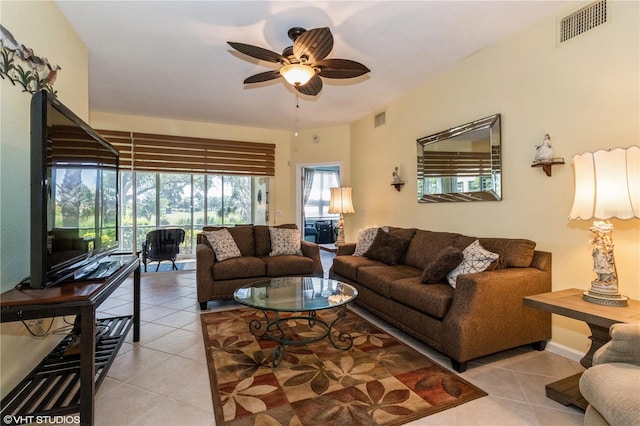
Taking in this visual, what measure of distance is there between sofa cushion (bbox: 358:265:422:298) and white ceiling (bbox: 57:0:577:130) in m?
2.23

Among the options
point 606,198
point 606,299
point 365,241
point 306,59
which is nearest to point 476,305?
point 606,299

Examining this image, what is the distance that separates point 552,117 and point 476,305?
1.70 metres

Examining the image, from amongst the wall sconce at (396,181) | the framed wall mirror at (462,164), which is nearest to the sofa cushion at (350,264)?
the framed wall mirror at (462,164)

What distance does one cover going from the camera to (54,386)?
1620 millimetres

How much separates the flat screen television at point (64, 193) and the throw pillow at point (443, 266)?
8.33 ft

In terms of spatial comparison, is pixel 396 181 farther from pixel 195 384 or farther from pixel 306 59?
pixel 195 384

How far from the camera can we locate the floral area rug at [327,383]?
68.6 inches

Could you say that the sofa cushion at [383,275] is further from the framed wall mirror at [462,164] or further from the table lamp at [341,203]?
the table lamp at [341,203]

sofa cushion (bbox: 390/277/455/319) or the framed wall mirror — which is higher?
the framed wall mirror

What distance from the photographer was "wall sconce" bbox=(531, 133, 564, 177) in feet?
8.09

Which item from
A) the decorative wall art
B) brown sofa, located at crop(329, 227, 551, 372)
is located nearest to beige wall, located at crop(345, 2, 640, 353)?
brown sofa, located at crop(329, 227, 551, 372)

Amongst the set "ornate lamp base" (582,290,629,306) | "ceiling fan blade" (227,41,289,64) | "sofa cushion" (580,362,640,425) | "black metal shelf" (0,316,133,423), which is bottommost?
"black metal shelf" (0,316,133,423)

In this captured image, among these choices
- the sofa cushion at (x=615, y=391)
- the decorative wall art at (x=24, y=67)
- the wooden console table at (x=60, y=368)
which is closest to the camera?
the sofa cushion at (x=615, y=391)

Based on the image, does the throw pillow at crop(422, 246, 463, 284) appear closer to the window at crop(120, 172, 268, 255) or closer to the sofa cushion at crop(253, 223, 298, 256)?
the sofa cushion at crop(253, 223, 298, 256)
